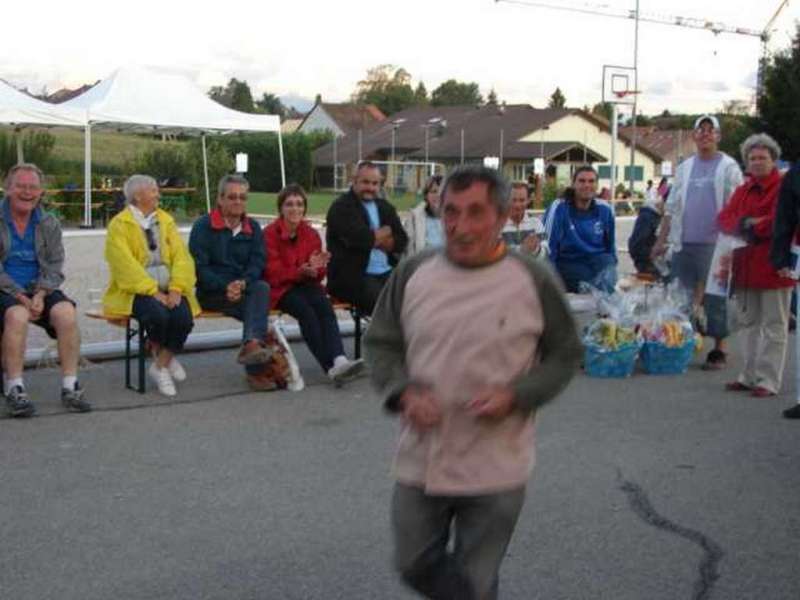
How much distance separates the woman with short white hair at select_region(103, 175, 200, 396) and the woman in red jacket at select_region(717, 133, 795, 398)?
3896 millimetres

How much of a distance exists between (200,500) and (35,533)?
81 centimetres

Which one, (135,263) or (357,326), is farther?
(357,326)

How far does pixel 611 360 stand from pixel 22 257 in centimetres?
433

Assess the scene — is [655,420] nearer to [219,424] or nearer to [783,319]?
[783,319]

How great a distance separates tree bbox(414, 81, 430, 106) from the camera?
13038 cm

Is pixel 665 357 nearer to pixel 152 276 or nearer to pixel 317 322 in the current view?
pixel 317 322

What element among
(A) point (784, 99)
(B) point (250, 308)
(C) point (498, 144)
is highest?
(C) point (498, 144)

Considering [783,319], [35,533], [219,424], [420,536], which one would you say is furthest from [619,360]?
[420,536]

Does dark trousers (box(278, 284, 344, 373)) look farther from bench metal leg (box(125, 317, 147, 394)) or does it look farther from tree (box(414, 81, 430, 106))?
tree (box(414, 81, 430, 106))

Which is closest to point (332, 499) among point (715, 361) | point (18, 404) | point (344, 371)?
point (18, 404)

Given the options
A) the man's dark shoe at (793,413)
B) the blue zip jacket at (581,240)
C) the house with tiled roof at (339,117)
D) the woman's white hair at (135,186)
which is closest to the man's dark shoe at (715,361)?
the blue zip jacket at (581,240)

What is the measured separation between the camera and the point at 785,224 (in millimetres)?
7152

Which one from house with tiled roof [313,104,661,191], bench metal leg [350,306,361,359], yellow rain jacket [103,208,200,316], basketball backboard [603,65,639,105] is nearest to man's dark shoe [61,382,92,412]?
yellow rain jacket [103,208,200,316]

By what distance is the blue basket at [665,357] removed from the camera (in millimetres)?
8883
